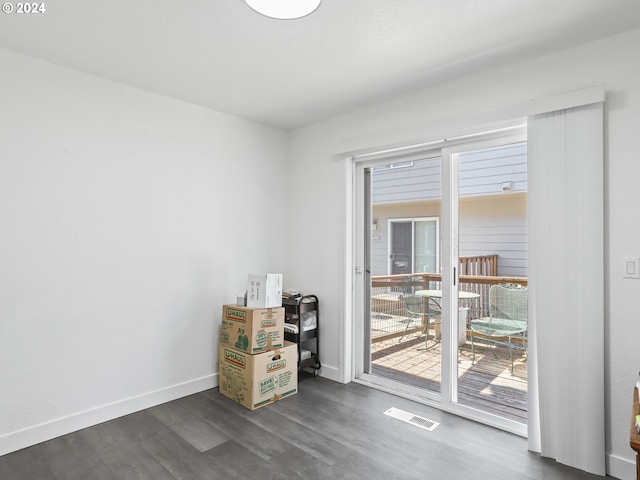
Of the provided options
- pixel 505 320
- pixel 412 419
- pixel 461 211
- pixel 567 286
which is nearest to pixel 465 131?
pixel 461 211

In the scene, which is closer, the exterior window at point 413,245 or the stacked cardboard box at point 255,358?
the stacked cardboard box at point 255,358

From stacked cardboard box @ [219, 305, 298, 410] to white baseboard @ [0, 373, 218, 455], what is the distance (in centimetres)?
27

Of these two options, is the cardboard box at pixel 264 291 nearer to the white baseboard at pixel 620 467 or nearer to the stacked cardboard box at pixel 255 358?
the stacked cardboard box at pixel 255 358

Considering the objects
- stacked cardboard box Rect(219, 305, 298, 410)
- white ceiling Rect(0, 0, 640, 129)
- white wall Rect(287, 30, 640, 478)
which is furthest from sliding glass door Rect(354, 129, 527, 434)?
stacked cardboard box Rect(219, 305, 298, 410)

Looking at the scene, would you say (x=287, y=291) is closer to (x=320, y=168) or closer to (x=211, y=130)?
(x=320, y=168)

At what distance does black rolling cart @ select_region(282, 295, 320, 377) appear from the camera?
3588 millimetres

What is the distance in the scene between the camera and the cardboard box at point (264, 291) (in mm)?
3199

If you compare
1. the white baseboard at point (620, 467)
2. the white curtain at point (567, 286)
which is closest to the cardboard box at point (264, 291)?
the white curtain at point (567, 286)

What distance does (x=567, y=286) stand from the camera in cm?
228

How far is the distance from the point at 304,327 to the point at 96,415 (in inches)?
71.5

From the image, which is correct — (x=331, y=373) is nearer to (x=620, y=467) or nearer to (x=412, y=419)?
(x=412, y=419)

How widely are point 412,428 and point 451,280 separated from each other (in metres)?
1.14

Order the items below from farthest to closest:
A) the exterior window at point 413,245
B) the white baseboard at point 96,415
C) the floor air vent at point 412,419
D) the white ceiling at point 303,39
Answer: the exterior window at point 413,245 → the floor air vent at point 412,419 → the white baseboard at point 96,415 → the white ceiling at point 303,39

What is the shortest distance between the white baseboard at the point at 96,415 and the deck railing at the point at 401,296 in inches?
64.9
